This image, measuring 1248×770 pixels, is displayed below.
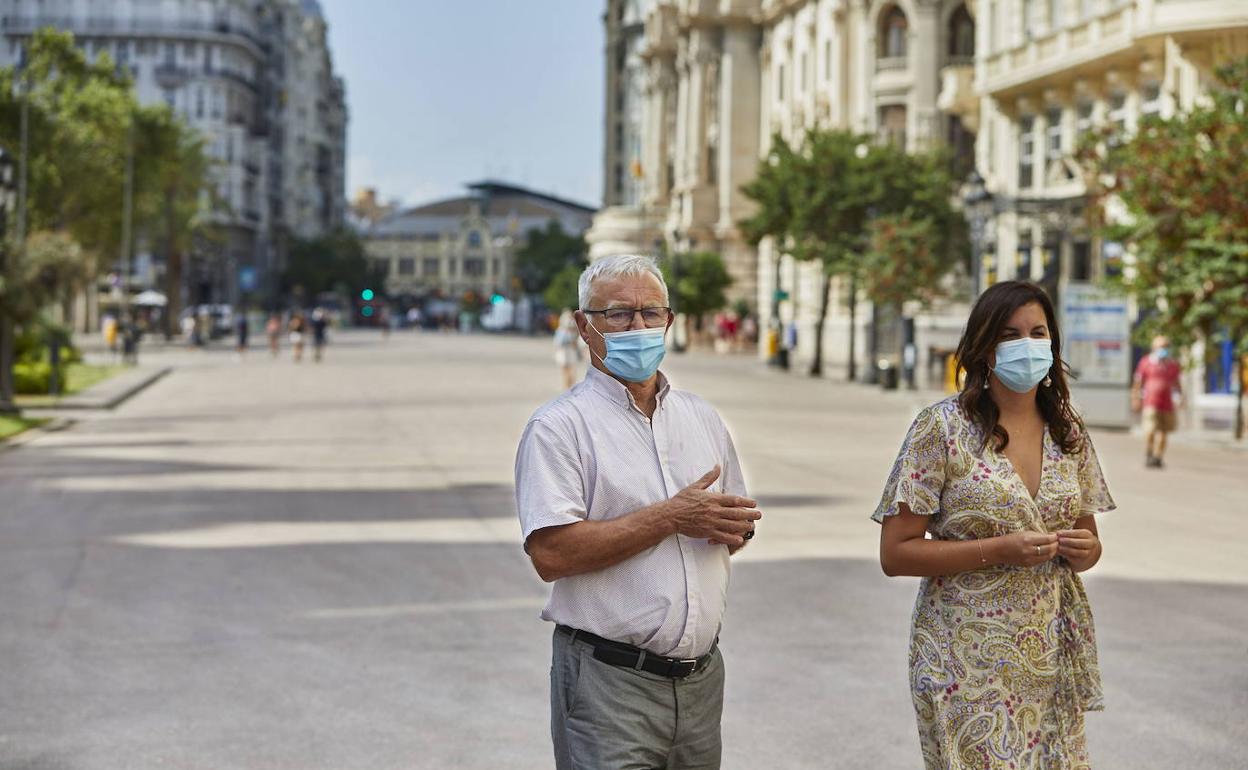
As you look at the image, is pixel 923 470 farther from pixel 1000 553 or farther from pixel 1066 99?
pixel 1066 99

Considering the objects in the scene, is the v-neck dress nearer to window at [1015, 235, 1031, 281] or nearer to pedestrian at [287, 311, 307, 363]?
window at [1015, 235, 1031, 281]

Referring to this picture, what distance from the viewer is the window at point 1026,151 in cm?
4919

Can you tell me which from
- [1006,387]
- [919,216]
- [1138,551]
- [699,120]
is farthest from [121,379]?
[699,120]

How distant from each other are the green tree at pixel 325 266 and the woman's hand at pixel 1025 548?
146507mm

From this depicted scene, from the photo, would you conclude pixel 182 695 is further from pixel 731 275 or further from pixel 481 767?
pixel 731 275

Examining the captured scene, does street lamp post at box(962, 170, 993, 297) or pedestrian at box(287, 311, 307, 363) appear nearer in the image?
street lamp post at box(962, 170, 993, 297)

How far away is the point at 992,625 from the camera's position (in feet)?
15.8

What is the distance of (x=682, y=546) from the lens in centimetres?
457

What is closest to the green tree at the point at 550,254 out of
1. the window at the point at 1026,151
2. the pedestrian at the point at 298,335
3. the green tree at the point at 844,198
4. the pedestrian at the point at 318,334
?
the pedestrian at the point at 318,334

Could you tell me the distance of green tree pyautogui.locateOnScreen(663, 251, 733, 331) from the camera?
8425cm

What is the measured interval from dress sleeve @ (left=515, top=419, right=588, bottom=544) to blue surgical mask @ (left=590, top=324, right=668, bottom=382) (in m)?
0.19

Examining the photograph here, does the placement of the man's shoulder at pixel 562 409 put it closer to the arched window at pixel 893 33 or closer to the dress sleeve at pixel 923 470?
the dress sleeve at pixel 923 470

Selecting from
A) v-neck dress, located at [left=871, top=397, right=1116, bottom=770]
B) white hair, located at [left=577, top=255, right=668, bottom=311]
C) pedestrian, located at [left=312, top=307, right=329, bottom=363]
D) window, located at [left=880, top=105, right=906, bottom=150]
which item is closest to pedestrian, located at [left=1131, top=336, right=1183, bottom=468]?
v-neck dress, located at [left=871, top=397, right=1116, bottom=770]

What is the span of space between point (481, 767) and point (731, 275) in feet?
284
